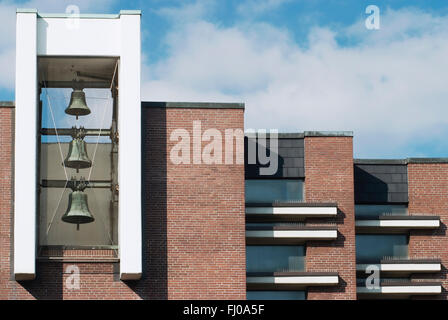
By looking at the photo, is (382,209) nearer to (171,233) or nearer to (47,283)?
(171,233)

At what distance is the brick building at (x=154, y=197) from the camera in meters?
38.3

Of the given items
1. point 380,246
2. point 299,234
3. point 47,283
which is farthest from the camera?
point 380,246

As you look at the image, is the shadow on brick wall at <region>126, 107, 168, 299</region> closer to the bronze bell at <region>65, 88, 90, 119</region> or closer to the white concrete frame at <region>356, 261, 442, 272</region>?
the bronze bell at <region>65, 88, 90, 119</region>

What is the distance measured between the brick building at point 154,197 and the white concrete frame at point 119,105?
0.04 meters

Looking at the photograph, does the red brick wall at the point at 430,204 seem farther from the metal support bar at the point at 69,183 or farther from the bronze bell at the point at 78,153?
the bronze bell at the point at 78,153

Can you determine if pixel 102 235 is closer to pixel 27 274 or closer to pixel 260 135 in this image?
pixel 27 274

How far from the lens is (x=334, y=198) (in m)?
42.5

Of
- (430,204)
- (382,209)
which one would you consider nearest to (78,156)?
(382,209)

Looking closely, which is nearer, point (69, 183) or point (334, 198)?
point (69, 183)

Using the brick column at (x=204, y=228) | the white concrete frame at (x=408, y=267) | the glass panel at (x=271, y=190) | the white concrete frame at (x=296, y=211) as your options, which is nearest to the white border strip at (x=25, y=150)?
the brick column at (x=204, y=228)

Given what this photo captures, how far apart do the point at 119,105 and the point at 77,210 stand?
3975 mm

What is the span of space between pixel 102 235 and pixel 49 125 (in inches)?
172

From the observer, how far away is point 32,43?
39.1 meters
